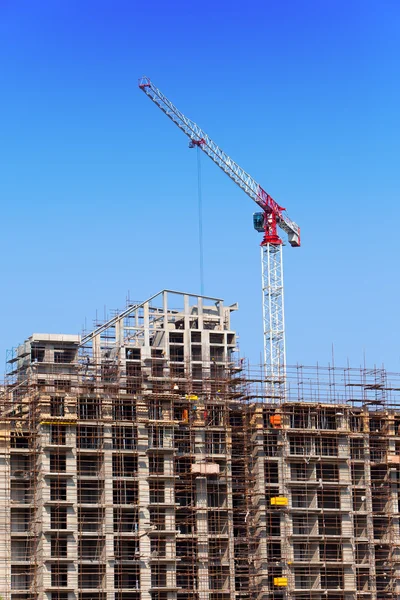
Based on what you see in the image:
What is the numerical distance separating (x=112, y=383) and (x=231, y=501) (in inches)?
548

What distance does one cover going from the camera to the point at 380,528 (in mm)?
133500

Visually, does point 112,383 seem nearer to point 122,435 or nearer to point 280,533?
point 122,435

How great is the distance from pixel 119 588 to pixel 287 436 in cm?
2052

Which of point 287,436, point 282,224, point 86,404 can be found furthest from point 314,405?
point 282,224

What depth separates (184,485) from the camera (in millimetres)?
126375

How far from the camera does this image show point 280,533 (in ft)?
422

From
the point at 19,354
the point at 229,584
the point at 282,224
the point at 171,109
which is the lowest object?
the point at 229,584

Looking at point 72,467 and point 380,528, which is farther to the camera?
point 380,528

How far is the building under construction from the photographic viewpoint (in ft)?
395

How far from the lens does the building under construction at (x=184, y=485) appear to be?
395 ft

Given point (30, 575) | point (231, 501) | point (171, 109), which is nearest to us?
point (30, 575)

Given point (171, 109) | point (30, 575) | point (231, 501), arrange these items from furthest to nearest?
point (171, 109)
point (231, 501)
point (30, 575)

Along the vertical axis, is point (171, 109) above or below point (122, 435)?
above

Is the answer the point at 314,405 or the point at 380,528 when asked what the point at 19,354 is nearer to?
the point at 314,405
